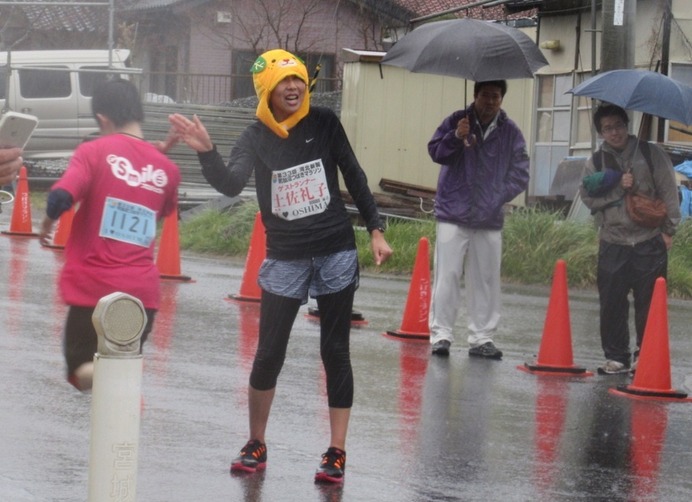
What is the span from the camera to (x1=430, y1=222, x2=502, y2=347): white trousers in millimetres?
10352

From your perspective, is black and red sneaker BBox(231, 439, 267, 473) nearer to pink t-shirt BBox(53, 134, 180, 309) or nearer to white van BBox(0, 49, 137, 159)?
pink t-shirt BBox(53, 134, 180, 309)

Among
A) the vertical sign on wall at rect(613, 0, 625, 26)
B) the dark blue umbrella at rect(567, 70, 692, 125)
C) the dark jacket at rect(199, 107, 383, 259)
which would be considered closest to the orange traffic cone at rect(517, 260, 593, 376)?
the dark blue umbrella at rect(567, 70, 692, 125)

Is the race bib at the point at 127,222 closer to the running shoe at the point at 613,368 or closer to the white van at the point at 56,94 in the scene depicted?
the running shoe at the point at 613,368

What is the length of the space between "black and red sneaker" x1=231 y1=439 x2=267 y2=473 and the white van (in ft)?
60.5

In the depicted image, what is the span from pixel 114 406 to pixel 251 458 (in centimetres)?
251

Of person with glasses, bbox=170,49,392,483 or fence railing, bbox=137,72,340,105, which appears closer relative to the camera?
person with glasses, bbox=170,49,392,483

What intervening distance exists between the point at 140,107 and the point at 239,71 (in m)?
28.5

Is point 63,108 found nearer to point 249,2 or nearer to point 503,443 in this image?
point 249,2

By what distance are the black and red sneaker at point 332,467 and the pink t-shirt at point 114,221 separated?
3.53 feet

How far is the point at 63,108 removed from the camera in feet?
83.8

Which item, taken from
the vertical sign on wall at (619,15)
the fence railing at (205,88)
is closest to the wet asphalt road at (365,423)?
the vertical sign on wall at (619,15)

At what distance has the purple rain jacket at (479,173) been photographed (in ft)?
A: 33.7

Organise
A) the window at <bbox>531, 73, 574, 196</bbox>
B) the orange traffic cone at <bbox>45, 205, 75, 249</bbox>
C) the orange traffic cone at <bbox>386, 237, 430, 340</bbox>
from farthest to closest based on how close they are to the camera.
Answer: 1. the window at <bbox>531, 73, 574, 196</bbox>
2. the orange traffic cone at <bbox>45, 205, 75, 249</bbox>
3. the orange traffic cone at <bbox>386, 237, 430, 340</bbox>

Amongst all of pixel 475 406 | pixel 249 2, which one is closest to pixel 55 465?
pixel 475 406
